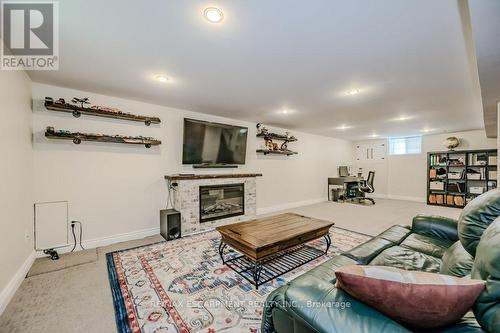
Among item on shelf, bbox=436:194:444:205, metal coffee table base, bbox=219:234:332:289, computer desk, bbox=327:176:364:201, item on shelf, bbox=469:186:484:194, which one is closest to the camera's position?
metal coffee table base, bbox=219:234:332:289

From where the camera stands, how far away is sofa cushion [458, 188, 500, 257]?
1.25 metres

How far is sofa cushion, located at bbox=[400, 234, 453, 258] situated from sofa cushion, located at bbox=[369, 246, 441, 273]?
9cm

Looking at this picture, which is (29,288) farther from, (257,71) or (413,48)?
(413,48)

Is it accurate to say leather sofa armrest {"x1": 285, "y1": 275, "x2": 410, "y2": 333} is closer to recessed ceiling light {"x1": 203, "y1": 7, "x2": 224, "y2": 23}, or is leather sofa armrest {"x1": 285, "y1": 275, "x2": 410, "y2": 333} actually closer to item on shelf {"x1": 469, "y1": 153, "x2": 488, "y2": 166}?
recessed ceiling light {"x1": 203, "y1": 7, "x2": 224, "y2": 23}

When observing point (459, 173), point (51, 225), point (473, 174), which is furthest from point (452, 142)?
point (51, 225)

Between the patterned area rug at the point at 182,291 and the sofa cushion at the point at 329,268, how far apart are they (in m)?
0.64

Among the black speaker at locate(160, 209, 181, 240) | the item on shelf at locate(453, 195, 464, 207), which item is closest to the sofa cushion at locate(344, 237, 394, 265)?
the black speaker at locate(160, 209, 181, 240)

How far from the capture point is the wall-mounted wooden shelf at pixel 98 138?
2.78 meters

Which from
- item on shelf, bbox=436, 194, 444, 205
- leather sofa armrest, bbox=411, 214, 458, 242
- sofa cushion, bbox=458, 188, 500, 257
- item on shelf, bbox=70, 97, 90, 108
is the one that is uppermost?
item on shelf, bbox=70, 97, 90, 108

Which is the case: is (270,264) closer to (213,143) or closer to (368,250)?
(368,250)

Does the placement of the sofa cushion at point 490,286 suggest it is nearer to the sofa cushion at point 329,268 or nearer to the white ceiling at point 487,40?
the sofa cushion at point 329,268

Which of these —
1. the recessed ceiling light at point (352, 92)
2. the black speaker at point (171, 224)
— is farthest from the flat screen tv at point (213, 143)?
the recessed ceiling light at point (352, 92)

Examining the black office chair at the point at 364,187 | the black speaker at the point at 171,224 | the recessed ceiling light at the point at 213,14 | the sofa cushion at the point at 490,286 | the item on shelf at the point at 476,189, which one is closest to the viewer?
the sofa cushion at the point at 490,286

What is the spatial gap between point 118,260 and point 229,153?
2658 millimetres
